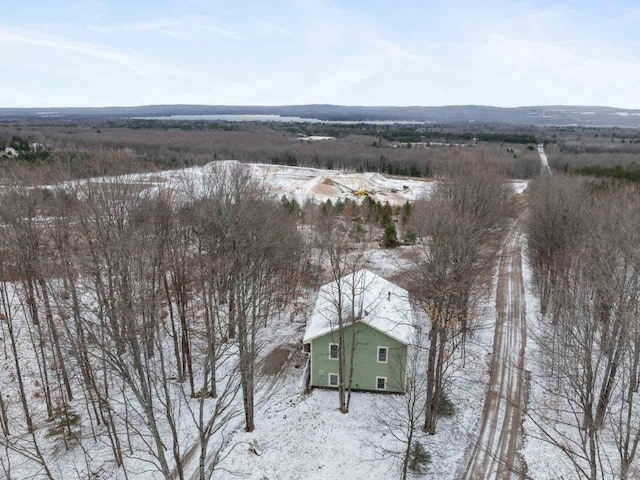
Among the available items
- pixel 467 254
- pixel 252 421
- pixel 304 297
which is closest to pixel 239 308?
pixel 252 421

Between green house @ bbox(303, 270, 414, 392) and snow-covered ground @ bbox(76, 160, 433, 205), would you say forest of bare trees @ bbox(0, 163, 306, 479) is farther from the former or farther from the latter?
snow-covered ground @ bbox(76, 160, 433, 205)

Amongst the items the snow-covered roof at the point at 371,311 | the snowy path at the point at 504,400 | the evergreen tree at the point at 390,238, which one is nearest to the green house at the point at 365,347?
the snow-covered roof at the point at 371,311

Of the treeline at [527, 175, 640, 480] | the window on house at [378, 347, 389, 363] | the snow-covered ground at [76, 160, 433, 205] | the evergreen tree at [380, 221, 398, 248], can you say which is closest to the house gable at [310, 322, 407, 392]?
the window on house at [378, 347, 389, 363]

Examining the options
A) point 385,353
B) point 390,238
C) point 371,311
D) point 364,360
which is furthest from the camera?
point 390,238

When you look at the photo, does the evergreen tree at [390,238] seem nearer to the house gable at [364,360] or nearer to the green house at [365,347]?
the green house at [365,347]

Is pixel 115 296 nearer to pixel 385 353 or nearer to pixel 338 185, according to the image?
pixel 385 353

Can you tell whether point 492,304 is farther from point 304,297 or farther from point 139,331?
point 139,331

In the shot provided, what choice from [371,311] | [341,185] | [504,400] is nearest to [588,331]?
[504,400]
